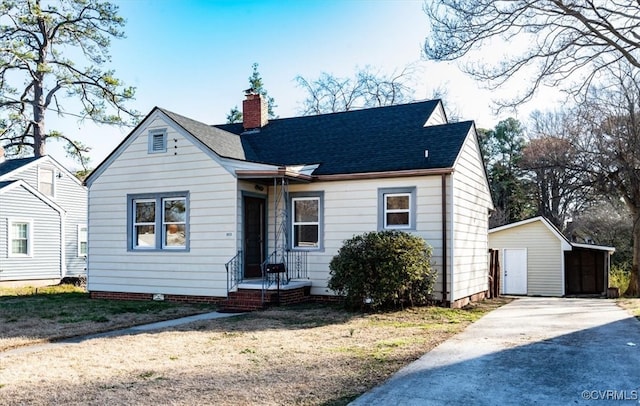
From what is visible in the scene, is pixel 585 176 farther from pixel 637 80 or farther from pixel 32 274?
pixel 32 274

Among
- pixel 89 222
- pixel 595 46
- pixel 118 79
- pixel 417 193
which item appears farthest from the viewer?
pixel 118 79

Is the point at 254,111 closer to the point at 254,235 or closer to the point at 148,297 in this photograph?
the point at 254,235

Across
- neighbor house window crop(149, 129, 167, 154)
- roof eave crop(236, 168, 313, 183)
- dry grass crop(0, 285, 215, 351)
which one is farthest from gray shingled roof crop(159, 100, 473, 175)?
dry grass crop(0, 285, 215, 351)

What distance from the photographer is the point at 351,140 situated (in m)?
14.5

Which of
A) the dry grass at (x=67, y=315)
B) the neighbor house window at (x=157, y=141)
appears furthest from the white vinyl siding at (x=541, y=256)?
the dry grass at (x=67, y=315)

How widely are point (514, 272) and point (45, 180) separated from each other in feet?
68.4

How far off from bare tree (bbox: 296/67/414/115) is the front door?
21.7 meters

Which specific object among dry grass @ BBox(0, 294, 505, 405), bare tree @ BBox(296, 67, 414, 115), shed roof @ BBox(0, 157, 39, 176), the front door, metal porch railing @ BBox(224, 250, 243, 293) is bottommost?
dry grass @ BBox(0, 294, 505, 405)

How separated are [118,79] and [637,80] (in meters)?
25.0

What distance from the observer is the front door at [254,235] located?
12.9 metres

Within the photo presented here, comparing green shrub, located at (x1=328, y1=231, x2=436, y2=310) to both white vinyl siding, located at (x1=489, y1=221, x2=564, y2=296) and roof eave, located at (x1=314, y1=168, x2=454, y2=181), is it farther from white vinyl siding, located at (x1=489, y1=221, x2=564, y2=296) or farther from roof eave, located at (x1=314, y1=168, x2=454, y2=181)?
white vinyl siding, located at (x1=489, y1=221, x2=564, y2=296)

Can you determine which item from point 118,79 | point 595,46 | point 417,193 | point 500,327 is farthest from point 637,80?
point 118,79

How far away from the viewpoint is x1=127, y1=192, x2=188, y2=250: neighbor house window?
1329cm

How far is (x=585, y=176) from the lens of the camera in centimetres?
2253
